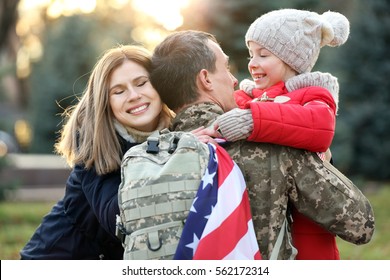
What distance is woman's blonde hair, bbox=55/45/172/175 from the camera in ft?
11.7

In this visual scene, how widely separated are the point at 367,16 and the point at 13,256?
11511mm

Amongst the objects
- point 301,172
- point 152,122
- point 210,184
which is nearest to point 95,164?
point 152,122

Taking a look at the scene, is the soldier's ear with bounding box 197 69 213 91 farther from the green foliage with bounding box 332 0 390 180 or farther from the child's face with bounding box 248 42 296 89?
the green foliage with bounding box 332 0 390 180

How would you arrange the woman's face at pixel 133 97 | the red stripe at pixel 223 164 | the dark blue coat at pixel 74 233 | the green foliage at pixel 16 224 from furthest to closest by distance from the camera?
the green foliage at pixel 16 224
the dark blue coat at pixel 74 233
the woman's face at pixel 133 97
the red stripe at pixel 223 164

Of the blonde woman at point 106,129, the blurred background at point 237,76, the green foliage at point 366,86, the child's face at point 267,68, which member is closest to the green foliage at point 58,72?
the blurred background at point 237,76

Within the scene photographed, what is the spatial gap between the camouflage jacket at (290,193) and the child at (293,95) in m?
0.09

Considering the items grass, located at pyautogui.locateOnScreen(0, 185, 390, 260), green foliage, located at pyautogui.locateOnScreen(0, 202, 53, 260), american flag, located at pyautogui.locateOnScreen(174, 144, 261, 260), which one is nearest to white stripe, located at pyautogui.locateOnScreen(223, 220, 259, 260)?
american flag, located at pyautogui.locateOnScreen(174, 144, 261, 260)

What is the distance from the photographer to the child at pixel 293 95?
122 inches

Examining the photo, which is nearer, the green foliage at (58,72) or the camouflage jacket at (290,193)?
the camouflage jacket at (290,193)

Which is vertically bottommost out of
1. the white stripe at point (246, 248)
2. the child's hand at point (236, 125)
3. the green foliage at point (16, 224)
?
the green foliage at point (16, 224)

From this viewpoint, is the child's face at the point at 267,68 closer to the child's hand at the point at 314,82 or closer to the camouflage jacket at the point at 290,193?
the child's hand at the point at 314,82

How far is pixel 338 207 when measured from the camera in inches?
125

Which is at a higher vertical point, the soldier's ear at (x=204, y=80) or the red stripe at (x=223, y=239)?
the soldier's ear at (x=204, y=80)

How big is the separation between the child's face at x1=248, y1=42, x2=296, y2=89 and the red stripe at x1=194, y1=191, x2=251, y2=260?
83 centimetres
